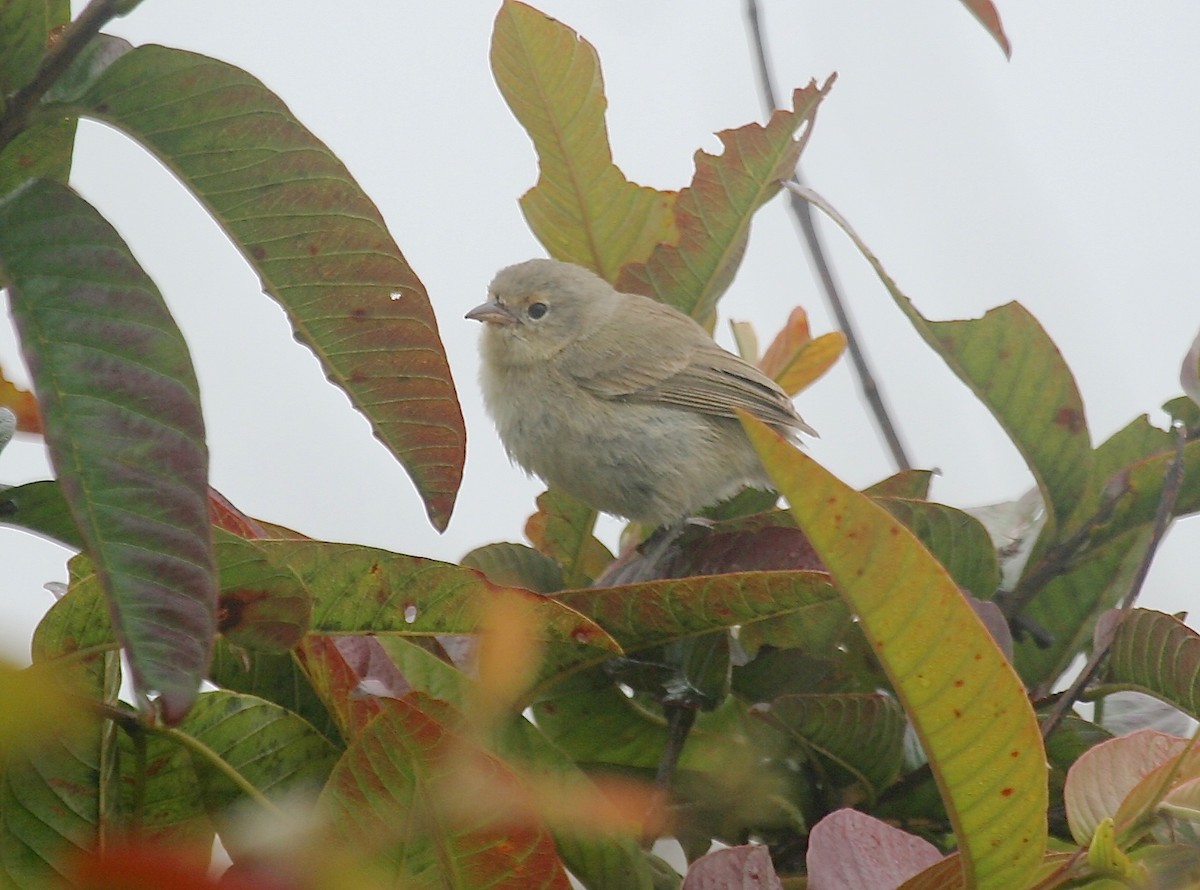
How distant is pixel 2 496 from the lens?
1099 mm

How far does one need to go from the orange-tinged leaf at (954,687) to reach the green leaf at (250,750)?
497 millimetres

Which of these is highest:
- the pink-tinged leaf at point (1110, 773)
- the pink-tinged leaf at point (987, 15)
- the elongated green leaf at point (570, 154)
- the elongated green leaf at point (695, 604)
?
the elongated green leaf at point (570, 154)

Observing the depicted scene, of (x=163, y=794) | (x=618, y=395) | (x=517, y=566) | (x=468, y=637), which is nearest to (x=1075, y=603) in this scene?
(x=517, y=566)

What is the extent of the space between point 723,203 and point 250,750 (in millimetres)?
1134

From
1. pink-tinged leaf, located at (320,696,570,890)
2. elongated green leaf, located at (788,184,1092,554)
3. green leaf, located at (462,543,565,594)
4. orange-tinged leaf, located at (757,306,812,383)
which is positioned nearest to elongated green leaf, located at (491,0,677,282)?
orange-tinged leaf, located at (757,306,812,383)

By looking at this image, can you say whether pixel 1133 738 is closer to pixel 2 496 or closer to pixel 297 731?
pixel 297 731

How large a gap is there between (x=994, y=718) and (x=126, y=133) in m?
0.80

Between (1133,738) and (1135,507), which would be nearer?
(1133,738)

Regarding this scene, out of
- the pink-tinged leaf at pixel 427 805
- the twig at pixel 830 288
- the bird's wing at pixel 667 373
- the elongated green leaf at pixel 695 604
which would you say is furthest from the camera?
the bird's wing at pixel 667 373

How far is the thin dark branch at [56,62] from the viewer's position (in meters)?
0.96

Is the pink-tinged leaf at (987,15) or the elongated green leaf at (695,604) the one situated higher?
the pink-tinged leaf at (987,15)

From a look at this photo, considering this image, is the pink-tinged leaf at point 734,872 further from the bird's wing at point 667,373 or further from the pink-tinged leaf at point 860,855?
the bird's wing at point 667,373

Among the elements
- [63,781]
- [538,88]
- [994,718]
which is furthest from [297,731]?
[538,88]

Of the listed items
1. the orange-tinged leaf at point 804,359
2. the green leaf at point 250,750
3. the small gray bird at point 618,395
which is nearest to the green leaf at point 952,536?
the green leaf at point 250,750
